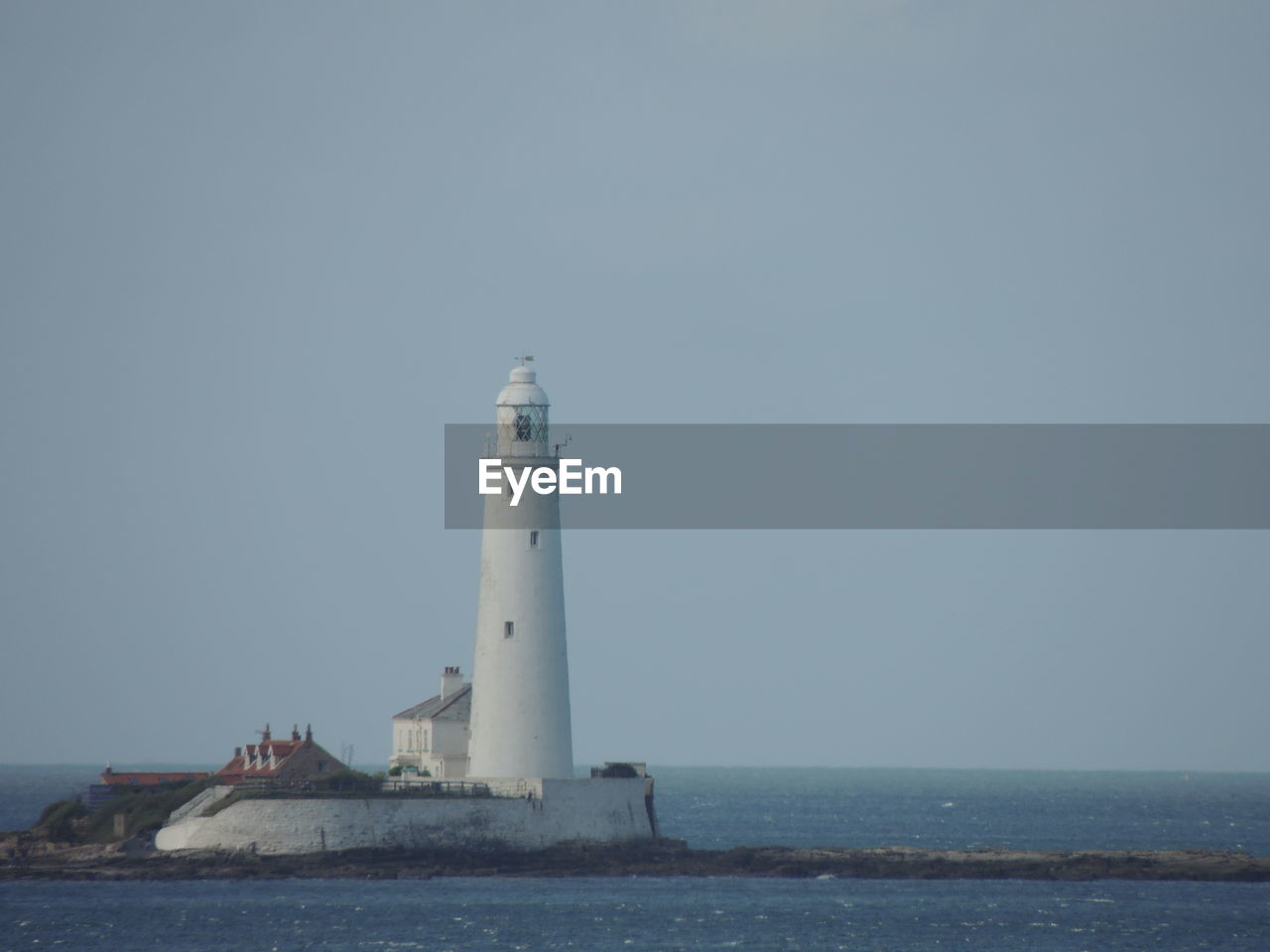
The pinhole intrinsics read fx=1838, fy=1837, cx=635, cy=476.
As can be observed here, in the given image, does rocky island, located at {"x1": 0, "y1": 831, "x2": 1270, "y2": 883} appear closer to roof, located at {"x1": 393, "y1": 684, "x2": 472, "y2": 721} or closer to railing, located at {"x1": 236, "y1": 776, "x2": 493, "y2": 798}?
railing, located at {"x1": 236, "y1": 776, "x2": 493, "y2": 798}

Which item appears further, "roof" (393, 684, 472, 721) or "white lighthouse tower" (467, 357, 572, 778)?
"roof" (393, 684, 472, 721)

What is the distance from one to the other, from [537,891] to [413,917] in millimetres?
4622

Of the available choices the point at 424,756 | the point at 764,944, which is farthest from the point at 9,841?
the point at 764,944

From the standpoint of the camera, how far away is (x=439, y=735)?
51.2 m

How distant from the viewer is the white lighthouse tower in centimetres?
4688

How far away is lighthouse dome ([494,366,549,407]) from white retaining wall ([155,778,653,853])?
9769 mm

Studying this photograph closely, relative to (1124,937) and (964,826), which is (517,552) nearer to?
(1124,937)

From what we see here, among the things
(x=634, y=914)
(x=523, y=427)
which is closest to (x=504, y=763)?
(x=634, y=914)

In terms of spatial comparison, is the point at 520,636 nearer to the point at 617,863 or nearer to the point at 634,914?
the point at 617,863

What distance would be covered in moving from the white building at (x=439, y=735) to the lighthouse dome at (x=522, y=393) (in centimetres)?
863

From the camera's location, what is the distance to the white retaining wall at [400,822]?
4584 cm

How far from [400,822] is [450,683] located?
792 cm

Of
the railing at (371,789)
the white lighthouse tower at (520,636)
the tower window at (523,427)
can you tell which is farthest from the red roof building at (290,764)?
the tower window at (523,427)

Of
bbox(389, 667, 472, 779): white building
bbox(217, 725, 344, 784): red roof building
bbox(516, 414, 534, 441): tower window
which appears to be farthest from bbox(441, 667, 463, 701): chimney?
bbox(516, 414, 534, 441): tower window
